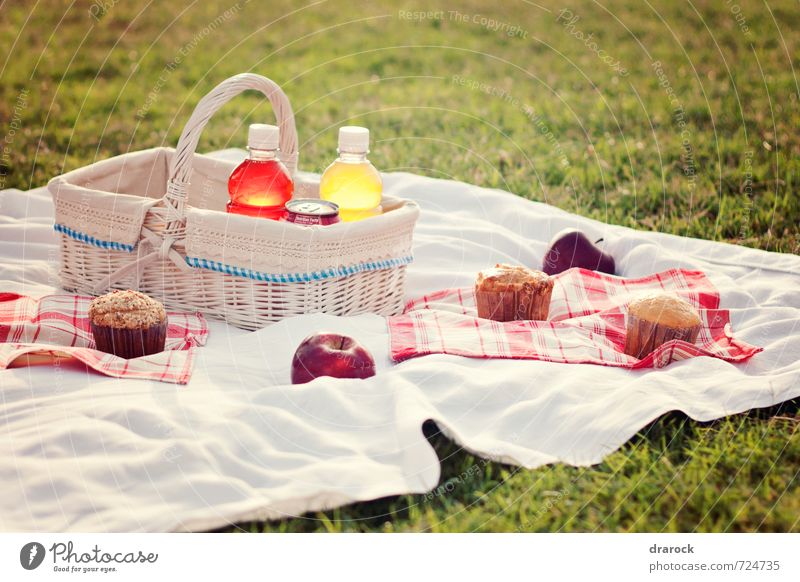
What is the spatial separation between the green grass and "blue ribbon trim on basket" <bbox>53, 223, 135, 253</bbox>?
878 mm

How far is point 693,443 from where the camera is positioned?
1.63 metres

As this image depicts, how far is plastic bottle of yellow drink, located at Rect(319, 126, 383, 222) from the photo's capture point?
2121mm

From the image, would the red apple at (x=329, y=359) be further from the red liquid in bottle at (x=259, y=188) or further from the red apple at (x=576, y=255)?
Answer: the red apple at (x=576, y=255)

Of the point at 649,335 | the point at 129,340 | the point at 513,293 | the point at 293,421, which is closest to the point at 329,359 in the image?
the point at 293,421


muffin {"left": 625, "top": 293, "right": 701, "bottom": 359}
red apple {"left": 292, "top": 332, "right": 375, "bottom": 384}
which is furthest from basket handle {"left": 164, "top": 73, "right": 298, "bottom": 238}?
muffin {"left": 625, "top": 293, "right": 701, "bottom": 359}

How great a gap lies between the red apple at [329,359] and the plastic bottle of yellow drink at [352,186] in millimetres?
418

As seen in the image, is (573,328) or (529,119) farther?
(529,119)

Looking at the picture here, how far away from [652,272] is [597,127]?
1595mm

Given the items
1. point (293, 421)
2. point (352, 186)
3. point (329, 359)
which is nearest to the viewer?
point (293, 421)

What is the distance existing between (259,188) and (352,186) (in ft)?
0.69

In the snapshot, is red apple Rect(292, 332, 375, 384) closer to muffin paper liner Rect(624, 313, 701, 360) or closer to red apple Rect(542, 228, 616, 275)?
muffin paper liner Rect(624, 313, 701, 360)

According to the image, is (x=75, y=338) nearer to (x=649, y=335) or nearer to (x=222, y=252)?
(x=222, y=252)

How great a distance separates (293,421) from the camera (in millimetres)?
1599
